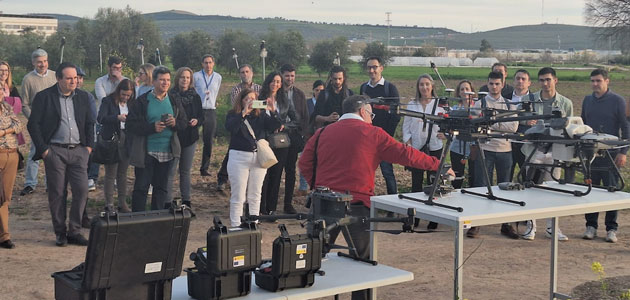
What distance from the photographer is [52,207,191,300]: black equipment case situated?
13.3ft

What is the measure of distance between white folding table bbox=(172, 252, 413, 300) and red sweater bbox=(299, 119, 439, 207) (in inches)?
40.9

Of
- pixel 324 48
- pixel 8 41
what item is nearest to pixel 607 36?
pixel 324 48

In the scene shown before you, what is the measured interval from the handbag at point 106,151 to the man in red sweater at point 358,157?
430 cm

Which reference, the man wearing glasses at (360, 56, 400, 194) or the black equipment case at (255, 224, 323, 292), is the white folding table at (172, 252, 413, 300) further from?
the man wearing glasses at (360, 56, 400, 194)

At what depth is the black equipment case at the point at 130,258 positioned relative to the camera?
406 cm

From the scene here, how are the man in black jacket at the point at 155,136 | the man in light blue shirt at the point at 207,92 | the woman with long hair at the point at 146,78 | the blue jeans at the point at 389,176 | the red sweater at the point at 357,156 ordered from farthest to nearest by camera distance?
1. the man in light blue shirt at the point at 207,92
2. the blue jeans at the point at 389,176
3. the woman with long hair at the point at 146,78
4. the man in black jacket at the point at 155,136
5. the red sweater at the point at 357,156

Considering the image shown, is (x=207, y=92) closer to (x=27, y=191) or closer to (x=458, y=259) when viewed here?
(x=27, y=191)

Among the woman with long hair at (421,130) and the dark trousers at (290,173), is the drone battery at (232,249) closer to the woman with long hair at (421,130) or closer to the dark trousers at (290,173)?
the woman with long hair at (421,130)

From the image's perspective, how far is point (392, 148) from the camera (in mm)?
6383

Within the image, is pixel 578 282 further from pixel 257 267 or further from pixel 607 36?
pixel 607 36

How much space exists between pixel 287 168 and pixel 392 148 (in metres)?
4.56

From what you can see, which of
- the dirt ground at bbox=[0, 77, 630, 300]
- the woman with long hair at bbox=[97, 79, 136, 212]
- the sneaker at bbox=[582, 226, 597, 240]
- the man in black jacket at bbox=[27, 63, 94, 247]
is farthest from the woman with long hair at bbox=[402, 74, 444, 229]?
the man in black jacket at bbox=[27, 63, 94, 247]

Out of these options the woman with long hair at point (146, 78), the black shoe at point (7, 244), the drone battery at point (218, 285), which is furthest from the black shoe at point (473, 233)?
the drone battery at point (218, 285)

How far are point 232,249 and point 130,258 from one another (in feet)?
1.75
